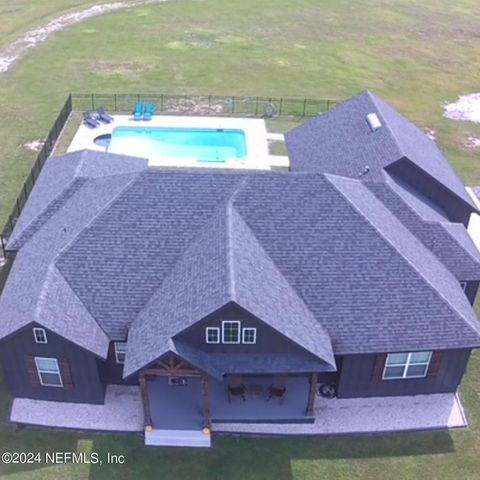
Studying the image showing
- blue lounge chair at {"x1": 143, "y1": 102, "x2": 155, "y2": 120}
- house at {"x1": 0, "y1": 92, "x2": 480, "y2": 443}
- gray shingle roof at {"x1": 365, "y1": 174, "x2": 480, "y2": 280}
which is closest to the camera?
house at {"x1": 0, "y1": 92, "x2": 480, "y2": 443}

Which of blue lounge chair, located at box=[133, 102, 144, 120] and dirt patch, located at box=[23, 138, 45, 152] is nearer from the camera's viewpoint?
dirt patch, located at box=[23, 138, 45, 152]

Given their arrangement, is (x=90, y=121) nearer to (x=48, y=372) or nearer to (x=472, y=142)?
(x=48, y=372)

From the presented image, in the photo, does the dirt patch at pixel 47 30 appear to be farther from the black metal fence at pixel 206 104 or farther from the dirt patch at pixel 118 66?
the black metal fence at pixel 206 104

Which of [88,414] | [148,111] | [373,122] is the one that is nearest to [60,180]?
[88,414]

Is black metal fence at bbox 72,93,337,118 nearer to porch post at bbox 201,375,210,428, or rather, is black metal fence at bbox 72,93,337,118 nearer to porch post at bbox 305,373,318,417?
porch post at bbox 305,373,318,417

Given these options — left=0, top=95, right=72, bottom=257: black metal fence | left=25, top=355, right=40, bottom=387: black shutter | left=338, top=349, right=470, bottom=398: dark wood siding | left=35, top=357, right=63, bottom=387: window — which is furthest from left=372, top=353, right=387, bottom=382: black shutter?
left=0, top=95, right=72, bottom=257: black metal fence

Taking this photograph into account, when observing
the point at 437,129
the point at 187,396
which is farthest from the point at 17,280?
the point at 437,129

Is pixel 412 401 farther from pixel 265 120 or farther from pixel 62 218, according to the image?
pixel 265 120
